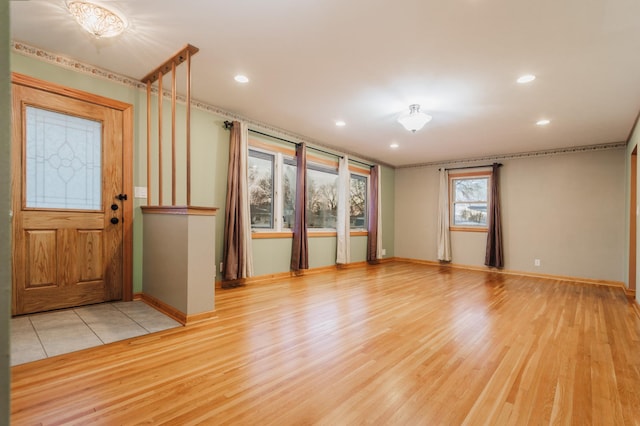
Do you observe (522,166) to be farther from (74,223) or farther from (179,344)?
(74,223)

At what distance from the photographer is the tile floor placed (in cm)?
221

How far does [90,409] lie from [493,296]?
449 centimetres

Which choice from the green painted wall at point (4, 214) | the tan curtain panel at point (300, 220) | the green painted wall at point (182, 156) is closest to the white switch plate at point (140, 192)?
the green painted wall at point (182, 156)

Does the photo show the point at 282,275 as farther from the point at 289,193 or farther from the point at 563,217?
the point at 563,217

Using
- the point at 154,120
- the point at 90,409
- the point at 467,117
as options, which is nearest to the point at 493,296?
the point at 467,117

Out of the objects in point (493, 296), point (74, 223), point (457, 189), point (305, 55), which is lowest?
point (493, 296)

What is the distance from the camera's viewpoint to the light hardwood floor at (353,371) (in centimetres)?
159

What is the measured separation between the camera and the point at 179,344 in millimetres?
2377

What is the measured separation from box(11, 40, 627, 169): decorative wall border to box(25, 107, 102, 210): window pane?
509 millimetres

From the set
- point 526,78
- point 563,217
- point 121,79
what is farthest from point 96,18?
point 563,217

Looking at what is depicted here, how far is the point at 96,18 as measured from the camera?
2.32 meters

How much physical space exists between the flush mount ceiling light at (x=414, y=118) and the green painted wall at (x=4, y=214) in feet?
12.2

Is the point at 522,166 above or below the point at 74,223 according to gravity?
above

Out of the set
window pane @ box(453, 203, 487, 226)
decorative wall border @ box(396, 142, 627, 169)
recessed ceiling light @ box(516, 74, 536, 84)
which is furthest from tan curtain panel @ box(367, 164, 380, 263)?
recessed ceiling light @ box(516, 74, 536, 84)
